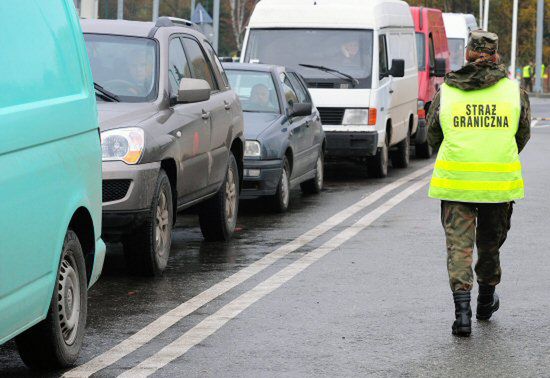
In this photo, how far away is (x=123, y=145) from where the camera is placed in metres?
9.88

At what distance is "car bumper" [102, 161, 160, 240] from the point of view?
31.9 ft

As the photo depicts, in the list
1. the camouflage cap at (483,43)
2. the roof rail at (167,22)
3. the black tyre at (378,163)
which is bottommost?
the black tyre at (378,163)

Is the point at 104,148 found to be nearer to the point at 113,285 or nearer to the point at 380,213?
the point at 113,285

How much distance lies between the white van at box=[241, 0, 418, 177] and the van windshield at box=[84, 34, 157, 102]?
8.01 metres

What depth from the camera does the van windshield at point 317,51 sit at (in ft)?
63.0

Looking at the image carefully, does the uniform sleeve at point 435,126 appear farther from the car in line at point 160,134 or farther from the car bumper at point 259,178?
the car bumper at point 259,178

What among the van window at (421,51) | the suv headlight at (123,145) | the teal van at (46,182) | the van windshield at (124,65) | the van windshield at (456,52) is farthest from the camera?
the van windshield at (456,52)

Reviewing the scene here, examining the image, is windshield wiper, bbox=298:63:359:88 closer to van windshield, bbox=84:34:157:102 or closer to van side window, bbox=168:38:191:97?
van side window, bbox=168:38:191:97

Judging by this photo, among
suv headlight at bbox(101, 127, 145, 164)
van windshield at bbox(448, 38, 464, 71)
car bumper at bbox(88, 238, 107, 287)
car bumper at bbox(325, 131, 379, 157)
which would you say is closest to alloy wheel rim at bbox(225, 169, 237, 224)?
suv headlight at bbox(101, 127, 145, 164)

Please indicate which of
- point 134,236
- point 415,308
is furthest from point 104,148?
point 415,308

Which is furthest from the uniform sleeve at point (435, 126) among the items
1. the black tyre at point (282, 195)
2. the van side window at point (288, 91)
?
the van side window at point (288, 91)

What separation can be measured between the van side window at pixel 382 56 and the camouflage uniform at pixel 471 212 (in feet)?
36.5

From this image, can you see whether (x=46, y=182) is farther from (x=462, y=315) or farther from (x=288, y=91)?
(x=288, y=91)

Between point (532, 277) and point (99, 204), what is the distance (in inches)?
151
